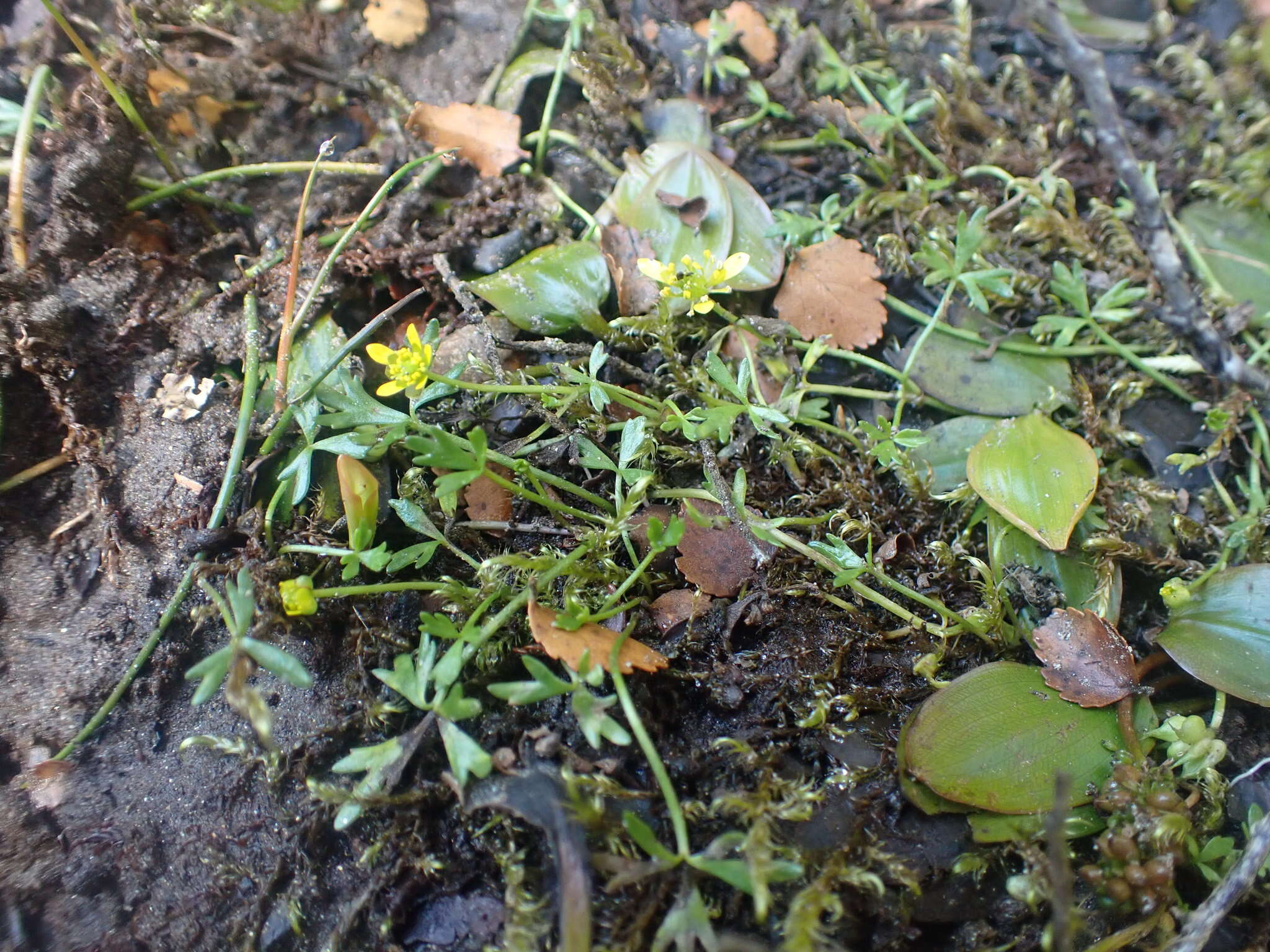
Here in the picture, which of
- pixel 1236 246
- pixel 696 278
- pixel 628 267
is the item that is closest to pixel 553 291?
pixel 628 267

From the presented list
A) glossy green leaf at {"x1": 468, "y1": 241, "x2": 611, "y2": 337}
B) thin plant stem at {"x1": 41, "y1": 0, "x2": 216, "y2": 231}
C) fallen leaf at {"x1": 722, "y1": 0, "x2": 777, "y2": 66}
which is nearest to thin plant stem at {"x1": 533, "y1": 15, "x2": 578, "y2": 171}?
glossy green leaf at {"x1": 468, "y1": 241, "x2": 611, "y2": 337}

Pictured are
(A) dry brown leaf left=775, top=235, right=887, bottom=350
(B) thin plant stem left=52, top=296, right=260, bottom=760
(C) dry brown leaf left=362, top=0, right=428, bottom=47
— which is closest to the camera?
(B) thin plant stem left=52, top=296, right=260, bottom=760

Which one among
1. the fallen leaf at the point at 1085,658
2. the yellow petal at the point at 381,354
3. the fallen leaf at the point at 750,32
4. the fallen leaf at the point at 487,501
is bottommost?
the fallen leaf at the point at 1085,658

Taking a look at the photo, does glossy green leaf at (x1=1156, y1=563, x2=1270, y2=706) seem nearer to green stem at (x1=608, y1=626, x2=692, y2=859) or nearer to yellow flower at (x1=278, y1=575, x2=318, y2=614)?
green stem at (x1=608, y1=626, x2=692, y2=859)

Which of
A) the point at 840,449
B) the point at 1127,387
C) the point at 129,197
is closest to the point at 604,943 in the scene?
the point at 840,449

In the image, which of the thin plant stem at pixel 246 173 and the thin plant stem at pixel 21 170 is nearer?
the thin plant stem at pixel 21 170

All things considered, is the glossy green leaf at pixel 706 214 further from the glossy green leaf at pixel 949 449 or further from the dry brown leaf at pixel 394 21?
the dry brown leaf at pixel 394 21

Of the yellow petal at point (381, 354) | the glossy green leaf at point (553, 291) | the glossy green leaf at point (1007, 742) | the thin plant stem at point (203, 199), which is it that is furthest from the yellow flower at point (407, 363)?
the glossy green leaf at point (1007, 742)
